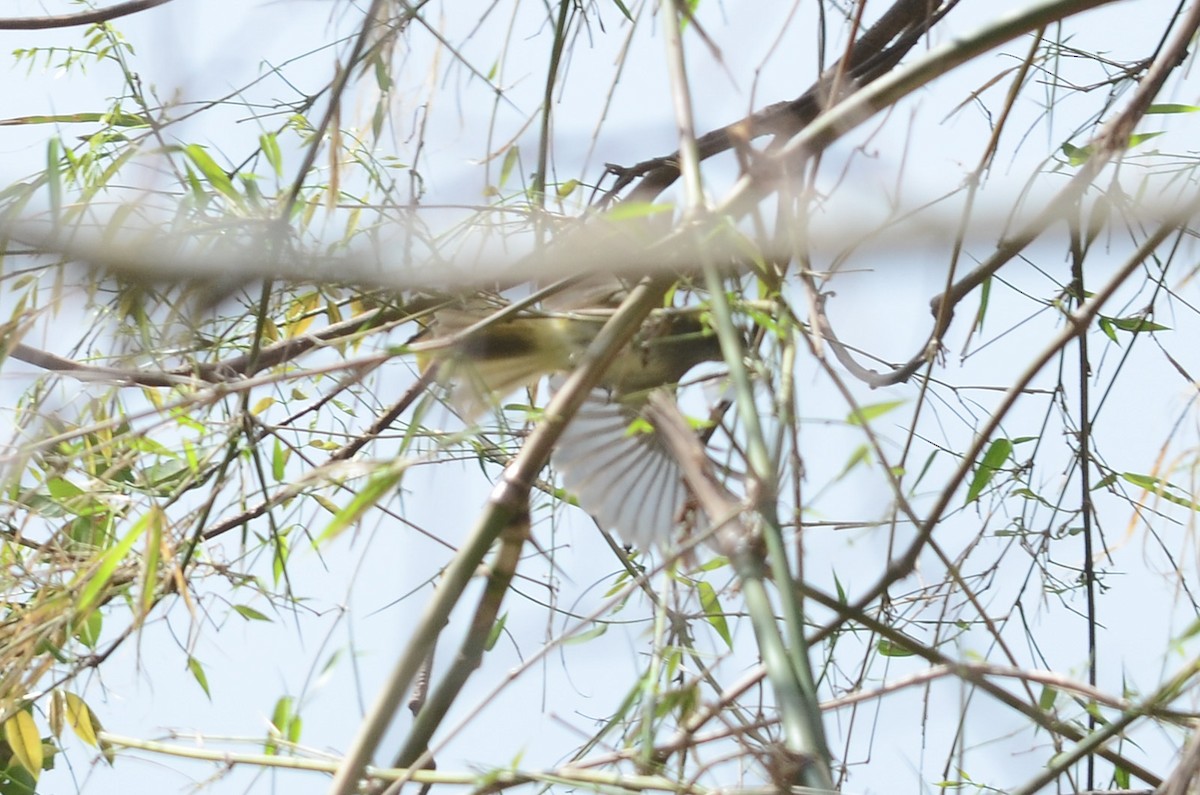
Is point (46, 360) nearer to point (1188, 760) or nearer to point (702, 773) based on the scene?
point (702, 773)

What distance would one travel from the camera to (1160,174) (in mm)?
763

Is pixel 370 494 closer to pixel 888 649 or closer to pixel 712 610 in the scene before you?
pixel 712 610

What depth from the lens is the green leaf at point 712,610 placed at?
27.9 inches

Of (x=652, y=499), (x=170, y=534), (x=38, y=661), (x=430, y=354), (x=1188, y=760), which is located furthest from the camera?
(x=652, y=499)

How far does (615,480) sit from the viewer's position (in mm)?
994

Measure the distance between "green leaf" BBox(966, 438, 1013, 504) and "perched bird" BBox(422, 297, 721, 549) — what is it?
0.20 m

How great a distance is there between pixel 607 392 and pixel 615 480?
0.35 feet

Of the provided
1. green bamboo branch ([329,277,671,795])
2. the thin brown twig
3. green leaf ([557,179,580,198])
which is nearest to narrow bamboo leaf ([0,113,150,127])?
the thin brown twig

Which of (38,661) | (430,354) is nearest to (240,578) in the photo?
(38,661)

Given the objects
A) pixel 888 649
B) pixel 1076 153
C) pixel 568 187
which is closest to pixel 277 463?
pixel 568 187

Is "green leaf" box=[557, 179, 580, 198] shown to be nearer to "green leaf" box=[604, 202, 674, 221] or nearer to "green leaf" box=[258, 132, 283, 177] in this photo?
"green leaf" box=[258, 132, 283, 177]

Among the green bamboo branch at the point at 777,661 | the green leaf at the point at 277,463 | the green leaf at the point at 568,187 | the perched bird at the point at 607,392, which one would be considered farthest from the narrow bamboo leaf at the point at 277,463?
the green bamboo branch at the point at 777,661

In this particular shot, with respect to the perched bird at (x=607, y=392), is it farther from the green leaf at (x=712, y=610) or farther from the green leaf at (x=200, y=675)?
the green leaf at (x=200, y=675)

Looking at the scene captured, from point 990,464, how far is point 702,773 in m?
0.47
